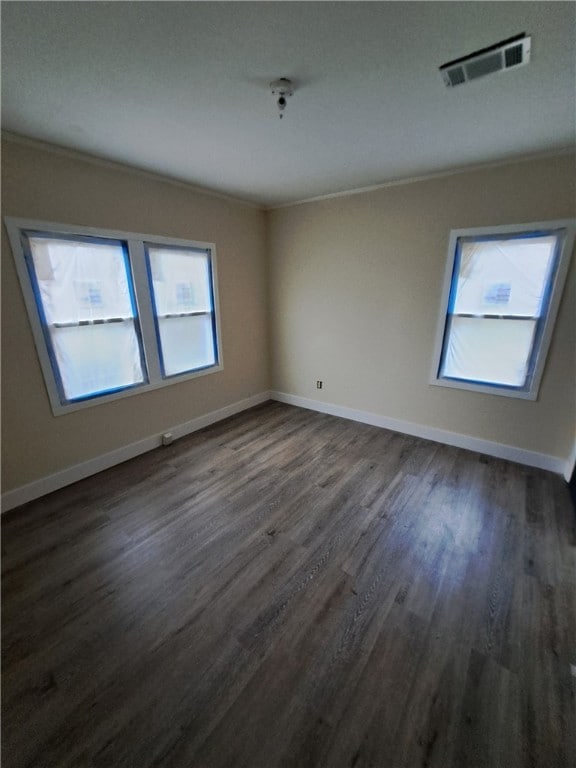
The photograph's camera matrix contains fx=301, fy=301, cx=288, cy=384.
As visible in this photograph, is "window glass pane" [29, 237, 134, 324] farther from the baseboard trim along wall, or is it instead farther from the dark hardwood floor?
the dark hardwood floor

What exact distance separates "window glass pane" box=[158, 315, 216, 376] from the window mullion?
0.11m

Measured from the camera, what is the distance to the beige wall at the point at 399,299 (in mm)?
2537

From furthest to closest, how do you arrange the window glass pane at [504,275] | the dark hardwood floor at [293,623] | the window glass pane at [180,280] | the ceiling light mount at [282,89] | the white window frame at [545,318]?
1. the window glass pane at [180,280]
2. the window glass pane at [504,275]
3. the white window frame at [545,318]
4. the ceiling light mount at [282,89]
5. the dark hardwood floor at [293,623]

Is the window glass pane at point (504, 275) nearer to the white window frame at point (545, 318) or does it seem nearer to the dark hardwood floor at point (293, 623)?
the white window frame at point (545, 318)

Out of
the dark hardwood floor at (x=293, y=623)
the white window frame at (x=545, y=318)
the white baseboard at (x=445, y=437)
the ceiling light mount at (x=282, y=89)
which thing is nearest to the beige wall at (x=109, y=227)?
the dark hardwood floor at (x=293, y=623)

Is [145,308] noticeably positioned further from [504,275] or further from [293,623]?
[504,275]

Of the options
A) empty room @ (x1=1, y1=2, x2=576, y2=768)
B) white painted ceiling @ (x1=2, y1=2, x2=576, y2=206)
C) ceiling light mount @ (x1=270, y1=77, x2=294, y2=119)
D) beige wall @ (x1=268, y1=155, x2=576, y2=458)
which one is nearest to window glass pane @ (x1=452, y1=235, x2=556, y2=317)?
empty room @ (x1=1, y1=2, x2=576, y2=768)

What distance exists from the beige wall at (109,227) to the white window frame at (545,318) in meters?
2.35

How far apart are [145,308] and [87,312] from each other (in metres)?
0.51

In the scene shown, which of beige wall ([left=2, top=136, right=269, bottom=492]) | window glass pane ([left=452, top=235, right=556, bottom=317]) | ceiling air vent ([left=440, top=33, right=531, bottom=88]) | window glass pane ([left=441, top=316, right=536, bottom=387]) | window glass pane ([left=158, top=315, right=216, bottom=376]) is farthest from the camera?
window glass pane ([left=158, top=315, right=216, bottom=376])

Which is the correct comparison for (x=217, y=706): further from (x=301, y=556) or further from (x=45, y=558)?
(x=45, y=558)

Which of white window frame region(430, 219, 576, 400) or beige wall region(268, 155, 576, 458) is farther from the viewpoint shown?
beige wall region(268, 155, 576, 458)

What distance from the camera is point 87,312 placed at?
2.56m

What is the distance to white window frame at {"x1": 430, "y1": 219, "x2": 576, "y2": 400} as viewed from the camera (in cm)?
240
